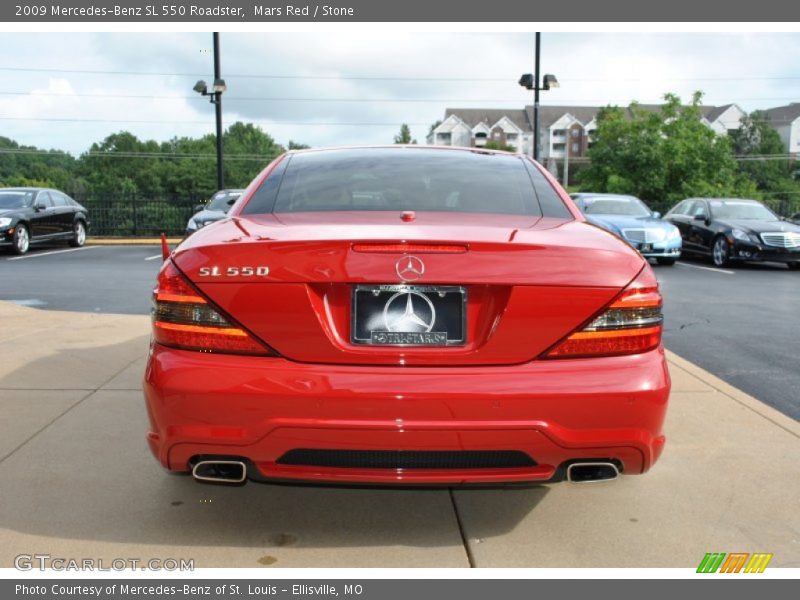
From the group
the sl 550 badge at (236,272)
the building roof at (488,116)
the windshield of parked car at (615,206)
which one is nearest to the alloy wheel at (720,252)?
the windshield of parked car at (615,206)

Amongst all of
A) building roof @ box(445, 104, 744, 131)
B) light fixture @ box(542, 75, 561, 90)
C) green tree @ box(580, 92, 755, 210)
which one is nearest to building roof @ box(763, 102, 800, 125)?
building roof @ box(445, 104, 744, 131)

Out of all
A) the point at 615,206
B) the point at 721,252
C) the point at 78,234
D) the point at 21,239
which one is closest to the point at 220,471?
the point at 721,252

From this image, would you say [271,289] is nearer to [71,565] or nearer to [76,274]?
[71,565]

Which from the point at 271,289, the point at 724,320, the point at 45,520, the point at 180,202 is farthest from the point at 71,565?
the point at 180,202

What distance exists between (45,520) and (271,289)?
1547mm

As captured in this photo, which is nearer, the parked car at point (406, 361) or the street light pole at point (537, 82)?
the parked car at point (406, 361)

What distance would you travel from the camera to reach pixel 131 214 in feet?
81.3

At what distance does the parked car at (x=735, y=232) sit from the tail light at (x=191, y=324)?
1473cm

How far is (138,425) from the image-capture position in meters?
4.52

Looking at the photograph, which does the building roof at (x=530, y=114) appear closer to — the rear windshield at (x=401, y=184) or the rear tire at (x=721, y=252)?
the rear tire at (x=721, y=252)

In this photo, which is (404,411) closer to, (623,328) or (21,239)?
(623,328)

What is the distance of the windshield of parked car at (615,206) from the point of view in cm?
1650

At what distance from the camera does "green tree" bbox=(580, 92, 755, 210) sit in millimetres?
43094

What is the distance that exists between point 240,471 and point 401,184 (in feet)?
5.19
